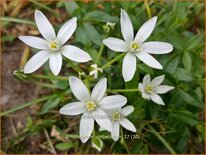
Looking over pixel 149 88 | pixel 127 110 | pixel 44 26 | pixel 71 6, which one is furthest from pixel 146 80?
pixel 71 6

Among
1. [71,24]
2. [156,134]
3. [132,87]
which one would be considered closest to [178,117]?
[156,134]

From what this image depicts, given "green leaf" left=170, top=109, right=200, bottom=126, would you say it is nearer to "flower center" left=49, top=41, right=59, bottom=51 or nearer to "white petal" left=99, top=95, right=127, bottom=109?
"white petal" left=99, top=95, right=127, bottom=109

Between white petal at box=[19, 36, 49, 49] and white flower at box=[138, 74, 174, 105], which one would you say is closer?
white petal at box=[19, 36, 49, 49]

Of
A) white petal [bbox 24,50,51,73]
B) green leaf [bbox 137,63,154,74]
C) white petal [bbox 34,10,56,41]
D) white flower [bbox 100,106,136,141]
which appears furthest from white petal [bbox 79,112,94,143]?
green leaf [bbox 137,63,154,74]

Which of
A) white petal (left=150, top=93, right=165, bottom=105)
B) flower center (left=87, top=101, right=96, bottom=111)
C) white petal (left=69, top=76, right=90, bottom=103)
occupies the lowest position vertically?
white petal (left=150, top=93, right=165, bottom=105)

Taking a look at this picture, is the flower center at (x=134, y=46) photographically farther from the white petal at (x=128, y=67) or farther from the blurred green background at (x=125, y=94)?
the blurred green background at (x=125, y=94)

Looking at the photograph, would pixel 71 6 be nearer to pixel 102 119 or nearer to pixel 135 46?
pixel 135 46

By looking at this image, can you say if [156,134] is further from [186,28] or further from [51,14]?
[51,14]
